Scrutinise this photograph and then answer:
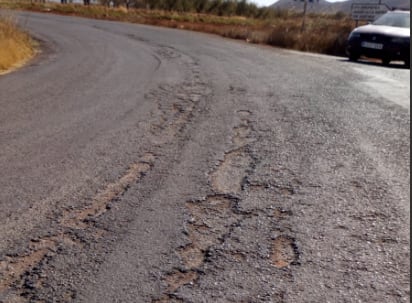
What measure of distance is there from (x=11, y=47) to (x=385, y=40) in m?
9.69

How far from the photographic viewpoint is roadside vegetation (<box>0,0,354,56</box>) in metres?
20.2

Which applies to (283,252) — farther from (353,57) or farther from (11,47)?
(353,57)

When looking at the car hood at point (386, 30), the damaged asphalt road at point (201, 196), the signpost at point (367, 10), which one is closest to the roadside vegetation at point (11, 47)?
the damaged asphalt road at point (201, 196)

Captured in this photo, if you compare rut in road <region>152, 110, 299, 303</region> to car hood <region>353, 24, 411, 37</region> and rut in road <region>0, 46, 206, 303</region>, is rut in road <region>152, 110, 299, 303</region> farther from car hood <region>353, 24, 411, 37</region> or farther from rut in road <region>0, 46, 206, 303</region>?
car hood <region>353, 24, 411, 37</region>

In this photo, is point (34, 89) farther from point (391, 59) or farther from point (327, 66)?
point (391, 59)

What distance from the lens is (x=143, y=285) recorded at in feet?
8.80

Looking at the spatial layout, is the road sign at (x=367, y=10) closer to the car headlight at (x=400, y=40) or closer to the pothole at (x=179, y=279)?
the car headlight at (x=400, y=40)

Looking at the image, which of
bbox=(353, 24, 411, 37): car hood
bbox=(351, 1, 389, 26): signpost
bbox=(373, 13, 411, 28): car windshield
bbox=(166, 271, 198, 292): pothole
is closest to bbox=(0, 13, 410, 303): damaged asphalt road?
bbox=(166, 271, 198, 292): pothole

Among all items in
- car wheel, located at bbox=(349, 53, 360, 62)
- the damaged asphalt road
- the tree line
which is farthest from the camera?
the tree line

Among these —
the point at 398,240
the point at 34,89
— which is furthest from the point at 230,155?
the point at 34,89

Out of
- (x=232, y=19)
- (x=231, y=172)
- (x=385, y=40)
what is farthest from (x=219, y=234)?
(x=232, y=19)

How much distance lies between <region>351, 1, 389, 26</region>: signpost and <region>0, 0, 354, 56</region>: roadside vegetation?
2.33ft

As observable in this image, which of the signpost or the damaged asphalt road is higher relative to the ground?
the signpost

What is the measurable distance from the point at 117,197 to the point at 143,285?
1.25 m
